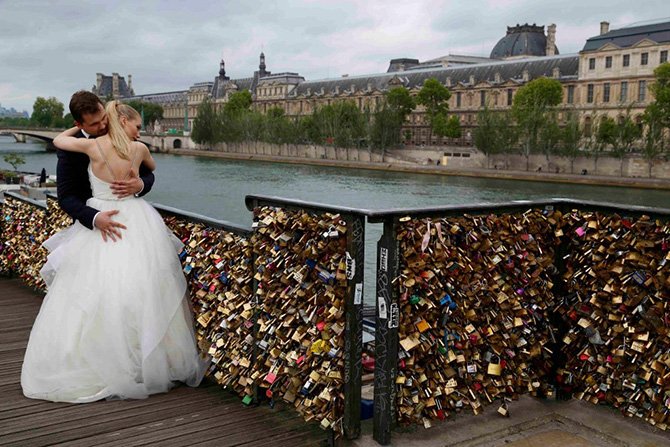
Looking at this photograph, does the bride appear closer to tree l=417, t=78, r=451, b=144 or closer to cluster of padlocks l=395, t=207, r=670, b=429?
cluster of padlocks l=395, t=207, r=670, b=429

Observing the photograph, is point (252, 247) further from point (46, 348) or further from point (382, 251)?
point (46, 348)

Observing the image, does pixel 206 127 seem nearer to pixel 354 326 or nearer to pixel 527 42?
pixel 527 42

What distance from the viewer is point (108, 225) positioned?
371cm

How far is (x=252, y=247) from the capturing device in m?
3.57

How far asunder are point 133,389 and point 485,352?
5.72 ft

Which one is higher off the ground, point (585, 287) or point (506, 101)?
point (506, 101)

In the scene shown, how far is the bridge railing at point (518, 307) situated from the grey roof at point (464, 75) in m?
61.8

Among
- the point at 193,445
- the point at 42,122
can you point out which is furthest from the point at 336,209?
the point at 42,122

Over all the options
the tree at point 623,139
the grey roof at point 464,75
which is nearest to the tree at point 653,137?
the tree at point 623,139

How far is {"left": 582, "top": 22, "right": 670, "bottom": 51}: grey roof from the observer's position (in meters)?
53.1

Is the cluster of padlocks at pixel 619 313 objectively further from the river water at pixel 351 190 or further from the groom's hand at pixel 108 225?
the river water at pixel 351 190

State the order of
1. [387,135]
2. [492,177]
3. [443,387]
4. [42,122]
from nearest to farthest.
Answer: [443,387]
[492,177]
[387,135]
[42,122]

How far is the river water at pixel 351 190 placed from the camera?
100ft

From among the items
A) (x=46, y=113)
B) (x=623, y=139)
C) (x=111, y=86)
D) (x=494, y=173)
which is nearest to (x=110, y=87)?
(x=111, y=86)
